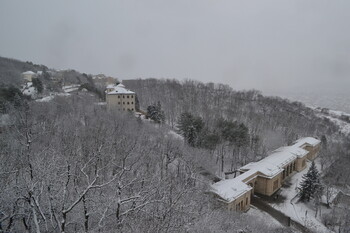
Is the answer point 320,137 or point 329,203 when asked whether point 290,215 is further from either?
point 320,137

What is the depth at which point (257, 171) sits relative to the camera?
76.7 feet

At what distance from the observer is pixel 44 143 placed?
53.4 feet

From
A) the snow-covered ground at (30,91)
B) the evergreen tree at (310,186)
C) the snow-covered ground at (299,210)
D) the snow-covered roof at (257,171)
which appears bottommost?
the snow-covered ground at (299,210)

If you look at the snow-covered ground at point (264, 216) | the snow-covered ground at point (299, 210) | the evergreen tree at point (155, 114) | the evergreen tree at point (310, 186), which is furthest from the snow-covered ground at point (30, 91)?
the evergreen tree at point (310, 186)

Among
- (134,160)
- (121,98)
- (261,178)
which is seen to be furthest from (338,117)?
(134,160)

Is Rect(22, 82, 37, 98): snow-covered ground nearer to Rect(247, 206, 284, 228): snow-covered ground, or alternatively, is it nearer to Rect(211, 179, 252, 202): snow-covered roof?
Rect(211, 179, 252, 202): snow-covered roof

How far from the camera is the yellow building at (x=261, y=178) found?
1841 cm

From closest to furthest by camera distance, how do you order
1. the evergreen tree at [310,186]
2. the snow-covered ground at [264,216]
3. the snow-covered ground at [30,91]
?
the snow-covered ground at [264,216]
the evergreen tree at [310,186]
the snow-covered ground at [30,91]

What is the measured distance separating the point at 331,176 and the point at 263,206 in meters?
12.3

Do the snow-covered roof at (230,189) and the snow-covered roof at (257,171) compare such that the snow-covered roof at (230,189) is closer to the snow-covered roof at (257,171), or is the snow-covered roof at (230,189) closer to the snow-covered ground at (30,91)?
the snow-covered roof at (257,171)

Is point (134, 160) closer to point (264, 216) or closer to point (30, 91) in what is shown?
point (264, 216)

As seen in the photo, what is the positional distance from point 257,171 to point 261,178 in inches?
29.0

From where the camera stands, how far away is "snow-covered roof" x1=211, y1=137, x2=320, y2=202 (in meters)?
18.4

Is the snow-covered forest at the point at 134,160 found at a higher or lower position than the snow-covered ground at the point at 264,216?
higher
